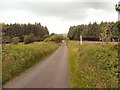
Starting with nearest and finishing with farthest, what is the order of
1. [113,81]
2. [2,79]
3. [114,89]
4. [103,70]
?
[114,89], [113,81], [2,79], [103,70]

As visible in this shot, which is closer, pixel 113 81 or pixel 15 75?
pixel 113 81

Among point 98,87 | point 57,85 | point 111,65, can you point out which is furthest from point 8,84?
point 111,65

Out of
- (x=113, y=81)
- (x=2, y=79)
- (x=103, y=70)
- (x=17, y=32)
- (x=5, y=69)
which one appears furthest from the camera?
(x=17, y=32)

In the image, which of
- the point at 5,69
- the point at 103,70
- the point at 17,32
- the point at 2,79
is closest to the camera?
the point at 2,79

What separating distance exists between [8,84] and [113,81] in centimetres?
715

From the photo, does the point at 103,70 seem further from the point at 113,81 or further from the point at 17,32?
the point at 17,32

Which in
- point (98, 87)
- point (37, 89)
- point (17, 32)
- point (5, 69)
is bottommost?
point (37, 89)

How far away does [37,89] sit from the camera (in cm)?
511

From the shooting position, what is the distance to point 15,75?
724 centimetres

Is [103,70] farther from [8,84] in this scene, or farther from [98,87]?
[8,84]

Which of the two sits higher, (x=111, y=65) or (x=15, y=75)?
(x=111, y=65)

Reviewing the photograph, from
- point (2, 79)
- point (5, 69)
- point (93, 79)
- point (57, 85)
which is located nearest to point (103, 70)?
point (93, 79)

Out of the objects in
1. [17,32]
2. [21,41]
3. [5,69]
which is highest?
[17,32]

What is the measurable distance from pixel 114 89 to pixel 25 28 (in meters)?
27.1
